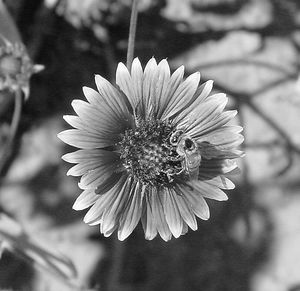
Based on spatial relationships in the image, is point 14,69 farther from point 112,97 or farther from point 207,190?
point 207,190

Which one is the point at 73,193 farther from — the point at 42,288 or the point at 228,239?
the point at 228,239

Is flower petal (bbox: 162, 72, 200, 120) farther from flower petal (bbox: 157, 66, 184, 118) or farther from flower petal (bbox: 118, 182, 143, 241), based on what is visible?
flower petal (bbox: 118, 182, 143, 241)

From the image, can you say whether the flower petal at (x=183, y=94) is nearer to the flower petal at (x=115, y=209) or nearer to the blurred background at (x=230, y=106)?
the flower petal at (x=115, y=209)

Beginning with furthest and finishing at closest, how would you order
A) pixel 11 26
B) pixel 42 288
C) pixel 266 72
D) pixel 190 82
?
pixel 266 72, pixel 42 288, pixel 11 26, pixel 190 82

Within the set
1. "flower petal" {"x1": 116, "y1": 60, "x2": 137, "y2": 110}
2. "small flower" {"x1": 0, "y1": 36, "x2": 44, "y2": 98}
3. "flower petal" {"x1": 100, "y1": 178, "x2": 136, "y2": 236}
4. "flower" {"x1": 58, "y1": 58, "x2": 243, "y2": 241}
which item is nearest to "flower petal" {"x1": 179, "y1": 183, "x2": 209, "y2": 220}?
"flower" {"x1": 58, "y1": 58, "x2": 243, "y2": 241}

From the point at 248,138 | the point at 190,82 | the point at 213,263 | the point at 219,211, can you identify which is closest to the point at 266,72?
the point at 248,138

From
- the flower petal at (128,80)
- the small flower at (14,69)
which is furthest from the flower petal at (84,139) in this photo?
the small flower at (14,69)
